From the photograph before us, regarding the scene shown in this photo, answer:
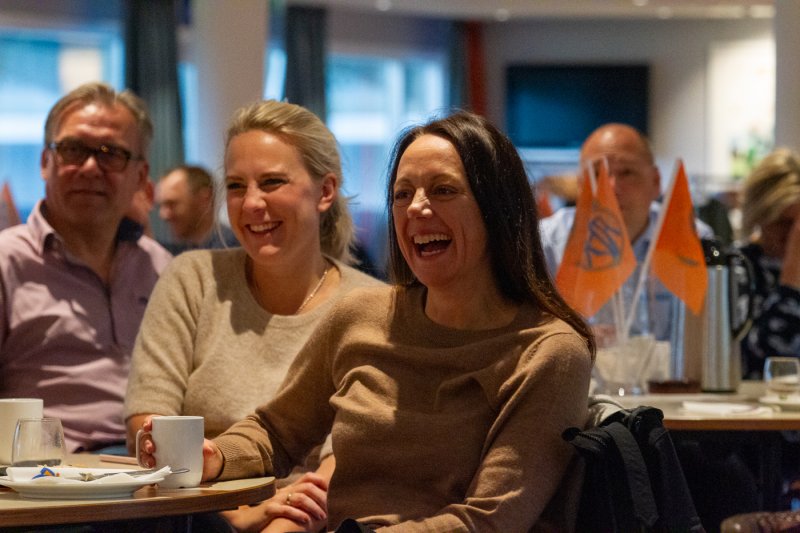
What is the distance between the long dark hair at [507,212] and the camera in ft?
6.51

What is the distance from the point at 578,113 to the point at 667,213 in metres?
8.49

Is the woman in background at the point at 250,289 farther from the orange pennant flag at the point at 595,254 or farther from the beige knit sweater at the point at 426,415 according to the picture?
the orange pennant flag at the point at 595,254

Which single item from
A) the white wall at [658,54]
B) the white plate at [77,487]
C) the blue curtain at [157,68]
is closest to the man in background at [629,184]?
the white plate at [77,487]

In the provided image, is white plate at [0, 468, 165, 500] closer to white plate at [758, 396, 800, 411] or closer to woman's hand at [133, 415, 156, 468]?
woman's hand at [133, 415, 156, 468]

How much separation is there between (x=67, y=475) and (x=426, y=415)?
0.58 meters

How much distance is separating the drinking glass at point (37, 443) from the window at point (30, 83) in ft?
26.4

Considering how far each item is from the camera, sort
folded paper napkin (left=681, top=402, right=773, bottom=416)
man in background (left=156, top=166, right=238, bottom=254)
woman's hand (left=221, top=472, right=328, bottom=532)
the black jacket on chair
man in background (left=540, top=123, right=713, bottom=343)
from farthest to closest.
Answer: man in background (left=156, top=166, right=238, bottom=254)
man in background (left=540, top=123, right=713, bottom=343)
folded paper napkin (left=681, top=402, right=773, bottom=416)
woman's hand (left=221, top=472, right=328, bottom=532)
the black jacket on chair

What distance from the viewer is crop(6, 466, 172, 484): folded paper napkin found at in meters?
1.82

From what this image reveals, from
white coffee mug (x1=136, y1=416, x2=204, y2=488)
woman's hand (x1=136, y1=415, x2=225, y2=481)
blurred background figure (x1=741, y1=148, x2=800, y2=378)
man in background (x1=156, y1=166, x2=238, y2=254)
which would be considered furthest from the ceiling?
white coffee mug (x1=136, y1=416, x2=204, y2=488)

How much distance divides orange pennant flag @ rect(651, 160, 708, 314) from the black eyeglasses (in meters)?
1.46

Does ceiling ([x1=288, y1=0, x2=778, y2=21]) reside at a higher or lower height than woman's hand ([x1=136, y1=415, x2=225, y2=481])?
higher


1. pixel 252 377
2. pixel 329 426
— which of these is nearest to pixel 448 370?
pixel 329 426

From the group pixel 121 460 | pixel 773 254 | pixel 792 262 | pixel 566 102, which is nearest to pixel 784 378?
pixel 792 262

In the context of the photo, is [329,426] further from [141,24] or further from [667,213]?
[141,24]
